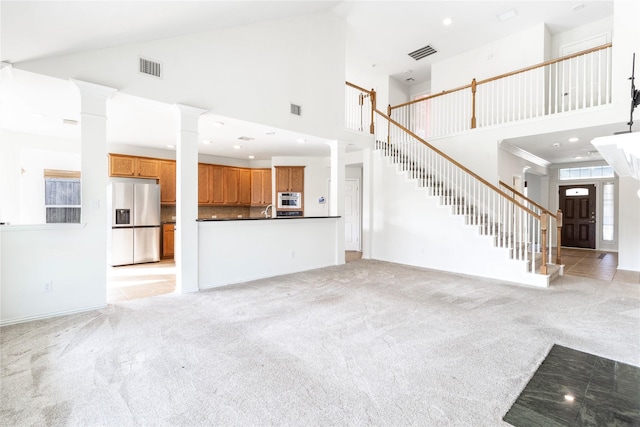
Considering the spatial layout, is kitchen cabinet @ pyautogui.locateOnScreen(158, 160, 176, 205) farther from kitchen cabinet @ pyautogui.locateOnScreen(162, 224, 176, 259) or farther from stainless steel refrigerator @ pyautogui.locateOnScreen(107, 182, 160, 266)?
kitchen cabinet @ pyautogui.locateOnScreen(162, 224, 176, 259)

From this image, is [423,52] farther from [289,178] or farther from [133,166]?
[133,166]

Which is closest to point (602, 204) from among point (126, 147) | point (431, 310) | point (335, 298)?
point (431, 310)

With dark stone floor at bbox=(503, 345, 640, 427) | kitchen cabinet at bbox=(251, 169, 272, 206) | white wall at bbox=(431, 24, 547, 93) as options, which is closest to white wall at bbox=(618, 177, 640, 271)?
white wall at bbox=(431, 24, 547, 93)

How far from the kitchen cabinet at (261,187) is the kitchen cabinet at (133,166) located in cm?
264

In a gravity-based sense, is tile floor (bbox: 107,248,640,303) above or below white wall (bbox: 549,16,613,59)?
below

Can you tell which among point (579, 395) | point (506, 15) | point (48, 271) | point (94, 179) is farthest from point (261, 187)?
point (579, 395)

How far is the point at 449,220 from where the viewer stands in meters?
5.82

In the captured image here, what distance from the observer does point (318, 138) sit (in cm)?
601

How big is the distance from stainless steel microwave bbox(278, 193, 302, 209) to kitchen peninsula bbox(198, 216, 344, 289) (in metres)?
2.46

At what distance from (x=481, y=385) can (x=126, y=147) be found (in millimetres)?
7907

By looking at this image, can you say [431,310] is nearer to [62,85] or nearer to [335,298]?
[335,298]

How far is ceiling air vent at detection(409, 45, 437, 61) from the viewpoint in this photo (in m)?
7.59

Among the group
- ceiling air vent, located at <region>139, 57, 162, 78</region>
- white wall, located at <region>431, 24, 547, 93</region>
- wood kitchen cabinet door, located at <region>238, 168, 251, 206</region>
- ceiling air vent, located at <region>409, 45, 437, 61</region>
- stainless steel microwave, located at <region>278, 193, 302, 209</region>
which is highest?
ceiling air vent, located at <region>409, 45, 437, 61</region>

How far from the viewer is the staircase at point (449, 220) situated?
16.7 feet
